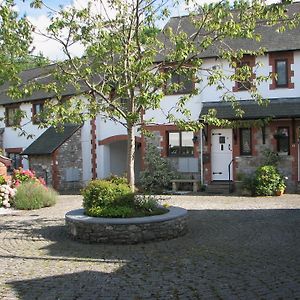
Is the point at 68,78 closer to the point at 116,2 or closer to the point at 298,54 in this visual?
the point at 116,2

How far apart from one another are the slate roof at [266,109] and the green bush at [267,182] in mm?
2077

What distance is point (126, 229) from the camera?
32.3 ft

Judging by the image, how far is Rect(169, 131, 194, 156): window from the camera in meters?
20.5

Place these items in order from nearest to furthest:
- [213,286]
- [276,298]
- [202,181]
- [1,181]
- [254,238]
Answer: [276,298], [213,286], [254,238], [1,181], [202,181]

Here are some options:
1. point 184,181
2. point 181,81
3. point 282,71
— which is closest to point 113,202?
point 181,81

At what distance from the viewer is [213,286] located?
21.5 feet

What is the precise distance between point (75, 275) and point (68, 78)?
213 inches

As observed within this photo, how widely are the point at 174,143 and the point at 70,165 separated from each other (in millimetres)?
5764

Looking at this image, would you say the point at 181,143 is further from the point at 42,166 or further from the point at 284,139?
the point at 42,166

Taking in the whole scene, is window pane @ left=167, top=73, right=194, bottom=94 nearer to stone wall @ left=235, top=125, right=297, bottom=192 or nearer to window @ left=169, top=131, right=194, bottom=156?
window @ left=169, top=131, right=194, bottom=156

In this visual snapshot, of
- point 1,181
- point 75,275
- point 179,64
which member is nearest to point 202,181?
point 1,181

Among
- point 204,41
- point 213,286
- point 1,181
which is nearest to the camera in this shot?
point 213,286

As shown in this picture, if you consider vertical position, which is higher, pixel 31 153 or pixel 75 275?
pixel 31 153

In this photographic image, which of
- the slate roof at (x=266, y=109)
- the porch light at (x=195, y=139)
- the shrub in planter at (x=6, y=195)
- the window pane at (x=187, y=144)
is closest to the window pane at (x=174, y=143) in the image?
the window pane at (x=187, y=144)
